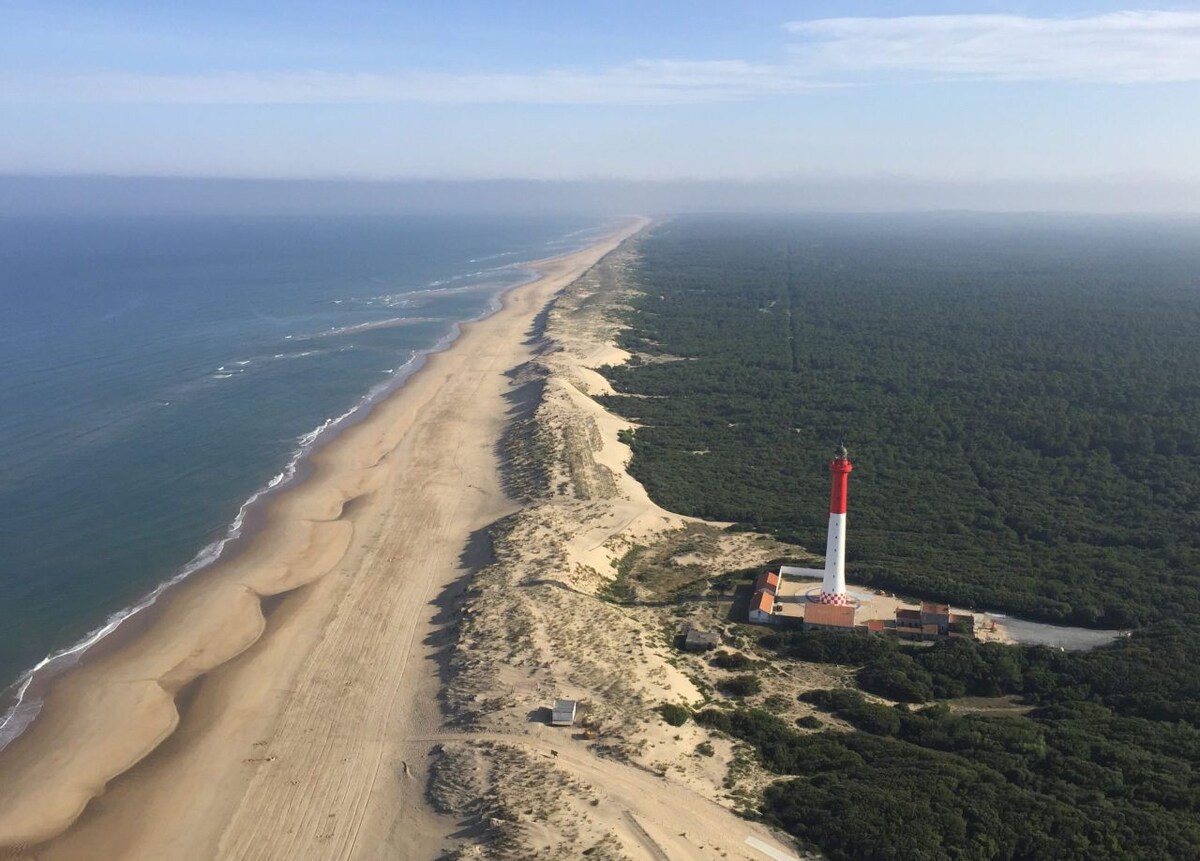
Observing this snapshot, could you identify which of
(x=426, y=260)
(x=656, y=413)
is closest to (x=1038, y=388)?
(x=656, y=413)

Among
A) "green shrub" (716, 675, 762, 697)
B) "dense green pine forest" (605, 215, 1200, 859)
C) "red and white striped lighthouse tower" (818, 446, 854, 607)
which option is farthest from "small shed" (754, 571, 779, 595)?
"green shrub" (716, 675, 762, 697)

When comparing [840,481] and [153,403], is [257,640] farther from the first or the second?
[153,403]

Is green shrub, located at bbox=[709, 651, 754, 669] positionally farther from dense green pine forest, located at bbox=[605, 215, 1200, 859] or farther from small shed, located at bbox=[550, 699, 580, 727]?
small shed, located at bbox=[550, 699, 580, 727]

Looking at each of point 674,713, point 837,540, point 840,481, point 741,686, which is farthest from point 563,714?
point 840,481

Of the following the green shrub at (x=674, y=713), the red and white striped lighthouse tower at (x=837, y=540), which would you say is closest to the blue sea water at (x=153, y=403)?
the green shrub at (x=674, y=713)

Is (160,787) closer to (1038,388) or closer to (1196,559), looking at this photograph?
(1196,559)
